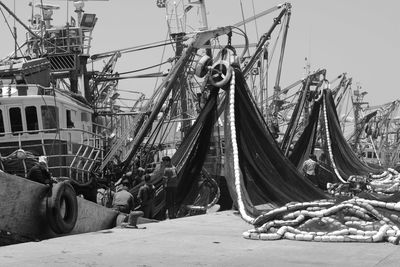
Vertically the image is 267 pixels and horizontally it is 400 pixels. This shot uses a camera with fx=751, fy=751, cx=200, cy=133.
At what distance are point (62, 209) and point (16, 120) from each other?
31.7ft

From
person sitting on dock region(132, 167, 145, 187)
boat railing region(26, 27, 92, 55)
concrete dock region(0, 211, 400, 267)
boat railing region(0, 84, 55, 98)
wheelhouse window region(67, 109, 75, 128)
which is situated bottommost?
concrete dock region(0, 211, 400, 267)

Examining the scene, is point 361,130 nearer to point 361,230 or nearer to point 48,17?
point 48,17

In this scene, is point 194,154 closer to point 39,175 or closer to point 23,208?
point 39,175

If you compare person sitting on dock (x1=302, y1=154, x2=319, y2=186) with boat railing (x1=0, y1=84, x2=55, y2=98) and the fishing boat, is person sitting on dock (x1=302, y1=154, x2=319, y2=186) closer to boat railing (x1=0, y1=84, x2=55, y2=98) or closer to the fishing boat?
the fishing boat

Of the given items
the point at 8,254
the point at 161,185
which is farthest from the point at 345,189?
the point at 8,254

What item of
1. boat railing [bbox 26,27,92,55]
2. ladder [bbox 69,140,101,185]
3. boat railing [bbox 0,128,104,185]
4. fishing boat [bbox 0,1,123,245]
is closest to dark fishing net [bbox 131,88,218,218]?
fishing boat [bbox 0,1,123,245]

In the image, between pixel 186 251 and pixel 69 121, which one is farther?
pixel 69 121

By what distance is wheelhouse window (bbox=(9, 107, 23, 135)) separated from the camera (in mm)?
19000

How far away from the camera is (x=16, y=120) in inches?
752

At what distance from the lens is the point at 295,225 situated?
30.7 ft

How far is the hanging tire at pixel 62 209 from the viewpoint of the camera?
9.61 metres

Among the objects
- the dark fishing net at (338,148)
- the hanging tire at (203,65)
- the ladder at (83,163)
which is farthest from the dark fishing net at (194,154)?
the dark fishing net at (338,148)

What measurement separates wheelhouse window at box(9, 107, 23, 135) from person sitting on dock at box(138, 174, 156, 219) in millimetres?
6486

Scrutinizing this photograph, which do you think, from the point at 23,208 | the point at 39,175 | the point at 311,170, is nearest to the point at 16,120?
the point at 311,170
